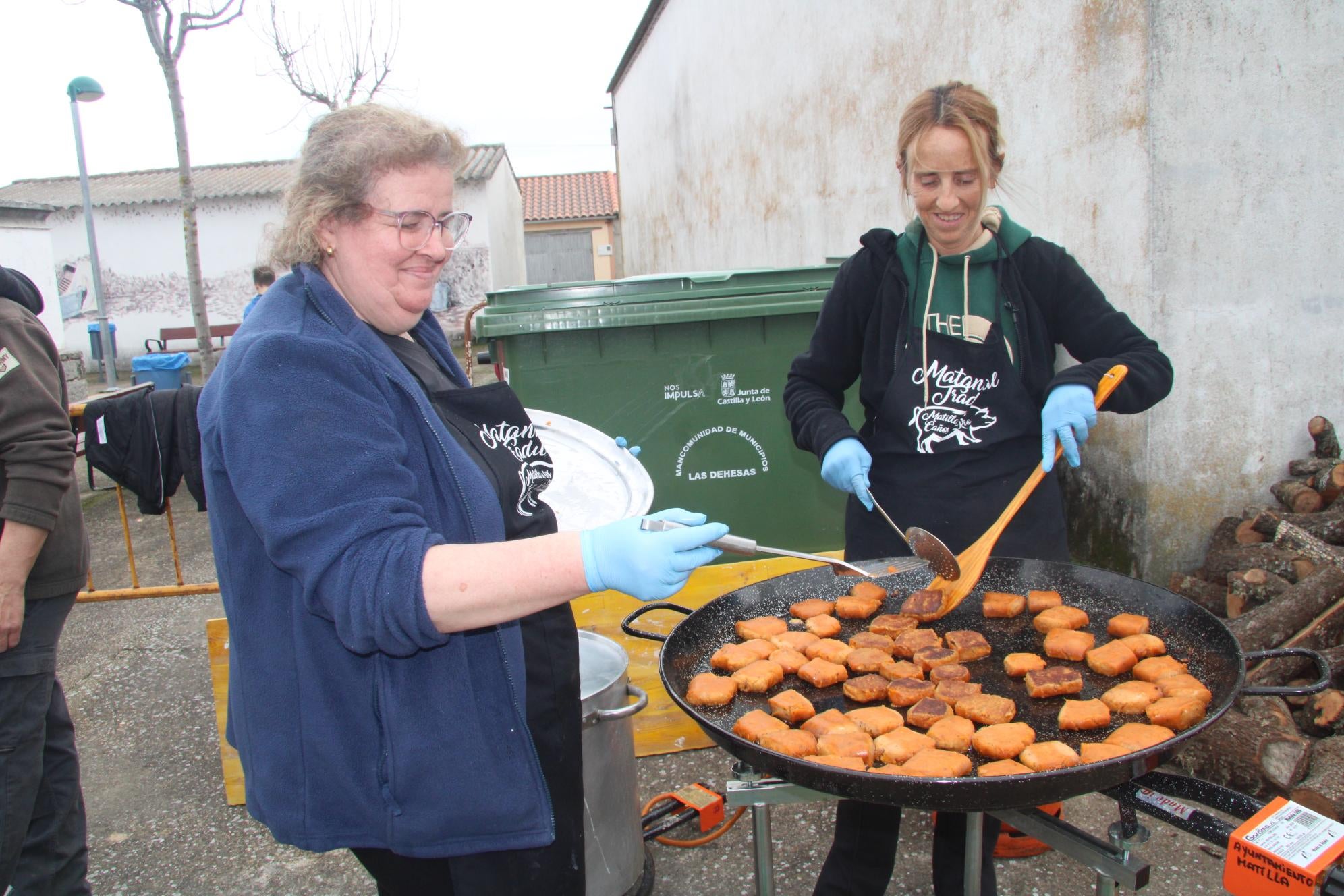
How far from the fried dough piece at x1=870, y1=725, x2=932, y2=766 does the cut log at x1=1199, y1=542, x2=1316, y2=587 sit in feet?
8.30

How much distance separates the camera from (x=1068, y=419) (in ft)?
7.11

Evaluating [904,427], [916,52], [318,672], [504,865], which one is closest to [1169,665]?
[904,427]

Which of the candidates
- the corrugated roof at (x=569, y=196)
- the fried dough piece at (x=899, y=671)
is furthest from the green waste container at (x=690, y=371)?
the corrugated roof at (x=569, y=196)

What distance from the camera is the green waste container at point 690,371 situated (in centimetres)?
403

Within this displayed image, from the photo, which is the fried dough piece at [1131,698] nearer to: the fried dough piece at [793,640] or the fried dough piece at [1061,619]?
the fried dough piece at [1061,619]

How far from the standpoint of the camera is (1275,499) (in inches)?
156

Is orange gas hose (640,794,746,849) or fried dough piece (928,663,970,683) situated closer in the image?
fried dough piece (928,663,970,683)

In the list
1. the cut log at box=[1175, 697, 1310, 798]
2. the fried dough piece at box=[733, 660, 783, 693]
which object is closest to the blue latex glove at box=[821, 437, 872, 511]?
the fried dough piece at box=[733, 660, 783, 693]

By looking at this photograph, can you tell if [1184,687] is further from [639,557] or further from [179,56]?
[179,56]

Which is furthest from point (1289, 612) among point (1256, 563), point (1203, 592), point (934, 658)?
point (934, 658)

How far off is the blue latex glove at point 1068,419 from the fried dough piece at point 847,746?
86 centimetres

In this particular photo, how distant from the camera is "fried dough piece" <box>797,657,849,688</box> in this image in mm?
2025

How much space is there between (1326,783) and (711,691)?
2078mm

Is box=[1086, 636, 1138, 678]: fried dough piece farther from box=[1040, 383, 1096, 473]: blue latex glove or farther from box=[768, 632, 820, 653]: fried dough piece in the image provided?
box=[768, 632, 820, 653]: fried dough piece
